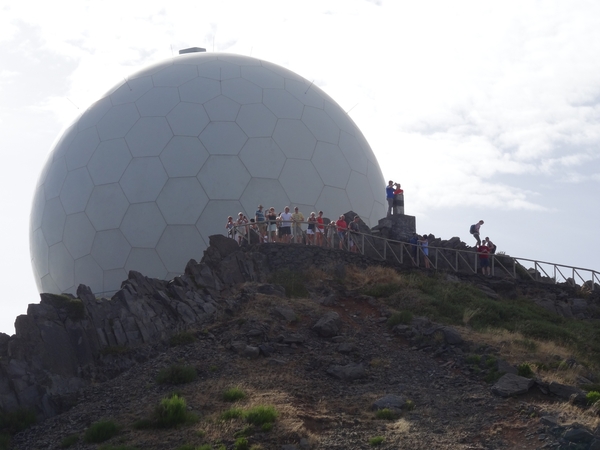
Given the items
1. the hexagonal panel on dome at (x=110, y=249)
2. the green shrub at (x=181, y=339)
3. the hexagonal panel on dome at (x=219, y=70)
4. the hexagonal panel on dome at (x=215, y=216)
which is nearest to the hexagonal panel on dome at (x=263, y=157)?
the hexagonal panel on dome at (x=215, y=216)

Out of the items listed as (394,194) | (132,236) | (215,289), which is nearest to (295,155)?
(394,194)

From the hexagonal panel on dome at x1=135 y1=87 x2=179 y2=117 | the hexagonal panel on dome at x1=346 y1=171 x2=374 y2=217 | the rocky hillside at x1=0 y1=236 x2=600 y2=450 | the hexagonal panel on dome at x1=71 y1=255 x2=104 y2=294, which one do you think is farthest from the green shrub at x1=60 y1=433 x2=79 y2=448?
the hexagonal panel on dome at x1=346 y1=171 x2=374 y2=217

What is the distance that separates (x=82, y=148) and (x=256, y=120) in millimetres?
5430

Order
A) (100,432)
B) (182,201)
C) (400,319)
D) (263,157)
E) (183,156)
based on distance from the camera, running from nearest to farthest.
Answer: (100,432), (400,319), (182,201), (183,156), (263,157)

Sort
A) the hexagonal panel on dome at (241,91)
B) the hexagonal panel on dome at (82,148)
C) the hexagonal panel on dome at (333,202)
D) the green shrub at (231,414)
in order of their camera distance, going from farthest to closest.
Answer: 1. the hexagonal panel on dome at (82,148)
2. the hexagonal panel on dome at (241,91)
3. the hexagonal panel on dome at (333,202)
4. the green shrub at (231,414)

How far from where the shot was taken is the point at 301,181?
27.0 metres

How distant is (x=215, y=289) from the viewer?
21.0 meters

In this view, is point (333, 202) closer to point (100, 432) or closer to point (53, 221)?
point (53, 221)

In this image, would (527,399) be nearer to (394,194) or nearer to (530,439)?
(530,439)

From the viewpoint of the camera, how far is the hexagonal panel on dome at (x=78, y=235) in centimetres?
2692

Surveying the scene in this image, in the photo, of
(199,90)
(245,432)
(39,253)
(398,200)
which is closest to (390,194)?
(398,200)

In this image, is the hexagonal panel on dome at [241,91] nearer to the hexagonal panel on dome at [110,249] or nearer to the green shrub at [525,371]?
the hexagonal panel on dome at [110,249]

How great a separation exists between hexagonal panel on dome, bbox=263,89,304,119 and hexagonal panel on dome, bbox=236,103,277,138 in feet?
0.98

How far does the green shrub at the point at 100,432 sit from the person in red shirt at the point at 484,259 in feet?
42.8
